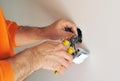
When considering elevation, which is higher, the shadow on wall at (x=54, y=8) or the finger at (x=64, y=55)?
the shadow on wall at (x=54, y=8)

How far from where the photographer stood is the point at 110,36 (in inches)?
29.5

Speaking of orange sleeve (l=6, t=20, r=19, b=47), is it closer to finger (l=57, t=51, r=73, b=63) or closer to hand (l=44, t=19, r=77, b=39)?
hand (l=44, t=19, r=77, b=39)

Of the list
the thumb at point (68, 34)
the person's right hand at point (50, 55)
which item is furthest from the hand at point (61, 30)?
the person's right hand at point (50, 55)

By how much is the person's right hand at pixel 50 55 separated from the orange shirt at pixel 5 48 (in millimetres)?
94

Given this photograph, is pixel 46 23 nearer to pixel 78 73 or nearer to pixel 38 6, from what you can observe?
pixel 38 6

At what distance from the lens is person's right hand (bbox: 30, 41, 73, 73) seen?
691 millimetres

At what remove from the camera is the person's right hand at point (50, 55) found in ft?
2.27

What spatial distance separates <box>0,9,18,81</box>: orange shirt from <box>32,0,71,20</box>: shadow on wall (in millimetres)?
155

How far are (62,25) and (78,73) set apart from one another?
217mm

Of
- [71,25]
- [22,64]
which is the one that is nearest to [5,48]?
[22,64]

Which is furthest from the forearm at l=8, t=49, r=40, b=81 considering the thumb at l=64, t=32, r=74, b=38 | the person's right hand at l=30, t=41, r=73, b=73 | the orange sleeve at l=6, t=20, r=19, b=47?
the orange sleeve at l=6, t=20, r=19, b=47

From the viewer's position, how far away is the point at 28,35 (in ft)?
3.16

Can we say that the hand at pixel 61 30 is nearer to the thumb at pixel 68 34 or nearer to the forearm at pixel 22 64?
the thumb at pixel 68 34

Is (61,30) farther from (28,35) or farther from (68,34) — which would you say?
(28,35)
